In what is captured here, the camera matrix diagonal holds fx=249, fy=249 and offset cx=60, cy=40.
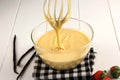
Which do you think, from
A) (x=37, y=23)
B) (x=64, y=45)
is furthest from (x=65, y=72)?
(x=37, y=23)

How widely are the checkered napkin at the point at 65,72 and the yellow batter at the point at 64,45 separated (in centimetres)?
5

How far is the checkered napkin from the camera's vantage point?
27.7 inches

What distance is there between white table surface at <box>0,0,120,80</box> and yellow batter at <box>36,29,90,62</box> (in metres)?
0.10

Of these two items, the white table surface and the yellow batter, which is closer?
the yellow batter

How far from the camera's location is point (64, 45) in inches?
28.8

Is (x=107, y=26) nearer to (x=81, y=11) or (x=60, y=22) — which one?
(x=81, y=11)

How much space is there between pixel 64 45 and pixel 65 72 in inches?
3.1

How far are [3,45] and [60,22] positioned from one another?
12.4 inches

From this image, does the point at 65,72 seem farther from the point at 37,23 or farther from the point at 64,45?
the point at 37,23

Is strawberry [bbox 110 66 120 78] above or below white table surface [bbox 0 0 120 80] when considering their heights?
below

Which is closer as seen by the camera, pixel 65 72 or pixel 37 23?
pixel 65 72

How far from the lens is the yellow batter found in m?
0.68

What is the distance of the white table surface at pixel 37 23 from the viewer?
0.81 metres

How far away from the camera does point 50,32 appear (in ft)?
2.59
